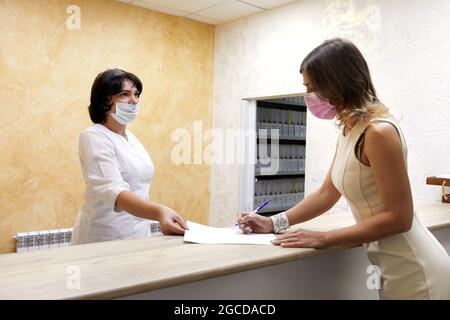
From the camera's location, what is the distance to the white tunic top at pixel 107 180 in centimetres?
178

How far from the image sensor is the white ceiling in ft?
12.3

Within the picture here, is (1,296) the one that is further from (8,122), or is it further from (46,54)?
(46,54)

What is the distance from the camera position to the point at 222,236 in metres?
1.50

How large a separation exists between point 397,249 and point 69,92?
3077mm

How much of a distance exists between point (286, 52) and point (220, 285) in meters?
2.91

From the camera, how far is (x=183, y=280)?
1025 mm

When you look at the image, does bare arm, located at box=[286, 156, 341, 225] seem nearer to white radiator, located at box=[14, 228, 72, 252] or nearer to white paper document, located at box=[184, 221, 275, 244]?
white paper document, located at box=[184, 221, 275, 244]

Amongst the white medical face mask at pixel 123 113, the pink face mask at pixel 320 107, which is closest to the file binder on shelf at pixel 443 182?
the pink face mask at pixel 320 107

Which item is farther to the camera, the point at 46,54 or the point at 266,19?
the point at 266,19

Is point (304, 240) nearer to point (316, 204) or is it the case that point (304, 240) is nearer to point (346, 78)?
point (316, 204)

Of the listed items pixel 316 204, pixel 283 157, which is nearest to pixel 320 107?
pixel 316 204

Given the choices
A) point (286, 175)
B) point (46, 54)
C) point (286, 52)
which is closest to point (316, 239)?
point (286, 52)

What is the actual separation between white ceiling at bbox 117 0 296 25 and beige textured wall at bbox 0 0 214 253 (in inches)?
4.6

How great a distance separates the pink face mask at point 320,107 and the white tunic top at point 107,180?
0.85m
